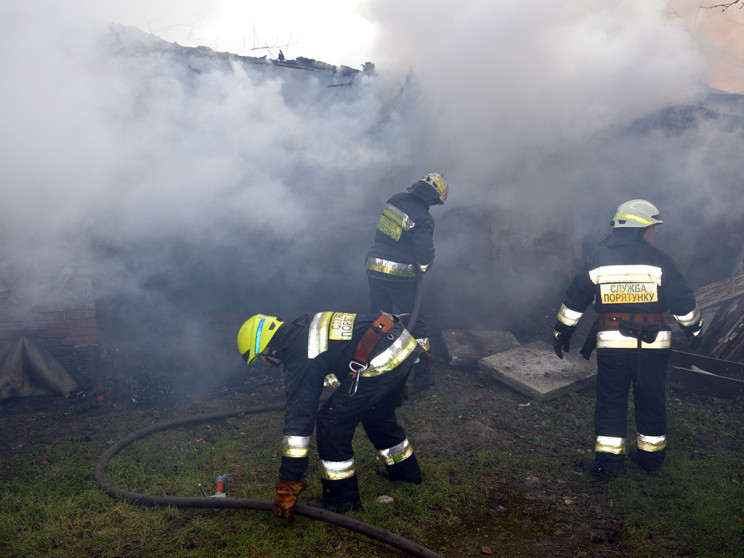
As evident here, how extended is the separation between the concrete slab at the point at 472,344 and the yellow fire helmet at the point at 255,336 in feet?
11.1

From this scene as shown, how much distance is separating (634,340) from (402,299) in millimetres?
2553

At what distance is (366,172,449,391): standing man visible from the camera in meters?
5.44

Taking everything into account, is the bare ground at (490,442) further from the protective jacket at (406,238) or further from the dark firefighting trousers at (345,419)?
the protective jacket at (406,238)

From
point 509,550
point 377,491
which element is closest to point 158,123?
point 377,491

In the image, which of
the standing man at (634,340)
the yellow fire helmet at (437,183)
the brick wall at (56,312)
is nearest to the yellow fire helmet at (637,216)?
the standing man at (634,340)

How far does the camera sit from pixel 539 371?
5559 millimetres

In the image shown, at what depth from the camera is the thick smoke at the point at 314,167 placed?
17.3 feet

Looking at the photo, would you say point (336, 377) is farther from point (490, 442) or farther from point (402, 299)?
point (402, 299)

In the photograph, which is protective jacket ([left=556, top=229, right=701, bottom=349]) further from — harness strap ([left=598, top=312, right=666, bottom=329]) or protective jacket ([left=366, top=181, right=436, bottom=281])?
protective jacket ([left=366, top=181, right=436, bottom=281])

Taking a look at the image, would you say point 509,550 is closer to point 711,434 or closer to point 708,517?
point 708,517

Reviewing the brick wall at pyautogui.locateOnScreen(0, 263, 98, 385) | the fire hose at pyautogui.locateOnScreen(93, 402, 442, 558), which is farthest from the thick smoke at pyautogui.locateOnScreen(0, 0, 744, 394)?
the fire hose at pyautogui.locateOnScreen(93, 402, 442, 558)

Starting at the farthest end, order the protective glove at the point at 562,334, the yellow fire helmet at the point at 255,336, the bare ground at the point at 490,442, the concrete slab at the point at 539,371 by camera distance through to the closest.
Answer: the concrete slab at the point at 539,371 → the protective glove at the point at 562,334 → the yellow fire helmet at the point at 255,336 → the bare ground at the point at 490,442

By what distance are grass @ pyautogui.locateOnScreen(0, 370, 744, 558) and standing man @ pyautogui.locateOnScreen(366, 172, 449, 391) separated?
3.05 ft

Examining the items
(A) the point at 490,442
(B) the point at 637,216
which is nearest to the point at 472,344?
(A) the point at 490,442
